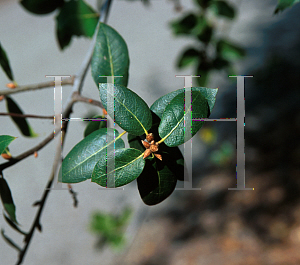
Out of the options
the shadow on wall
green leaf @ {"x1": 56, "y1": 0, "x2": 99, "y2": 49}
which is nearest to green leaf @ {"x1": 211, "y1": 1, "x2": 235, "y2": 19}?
green leaf @ {"x1": 56, "y1": 0, "x2": 99, "y2": 49}

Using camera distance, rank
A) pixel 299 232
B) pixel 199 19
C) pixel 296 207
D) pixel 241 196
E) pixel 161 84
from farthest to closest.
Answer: pixel 161 84, pixel 241 196, pixel 296 207, pixel 299 232, pixel 199 19

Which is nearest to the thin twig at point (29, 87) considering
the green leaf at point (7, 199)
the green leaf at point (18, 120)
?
the green leaf at point (18, 120)

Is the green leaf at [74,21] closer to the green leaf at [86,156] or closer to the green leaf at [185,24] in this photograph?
the green leaf at [185,24]

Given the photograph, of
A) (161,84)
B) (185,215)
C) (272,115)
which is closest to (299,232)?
(185,215)

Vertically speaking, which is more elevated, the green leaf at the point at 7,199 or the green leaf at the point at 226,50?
the green leaf at the point at 226,50

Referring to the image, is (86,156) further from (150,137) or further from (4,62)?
(4,62)

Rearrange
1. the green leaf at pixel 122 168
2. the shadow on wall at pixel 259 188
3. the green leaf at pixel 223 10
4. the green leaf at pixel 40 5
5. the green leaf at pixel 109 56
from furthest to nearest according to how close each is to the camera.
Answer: the shadow on wall at pixel 259 188, the green leaf at pixel 223 10, the green leaf at pixel 40 5, the green leaf at pixel 109 56, the green leaf at pixel 122 168

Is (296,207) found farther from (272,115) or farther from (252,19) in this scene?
(252,19)
